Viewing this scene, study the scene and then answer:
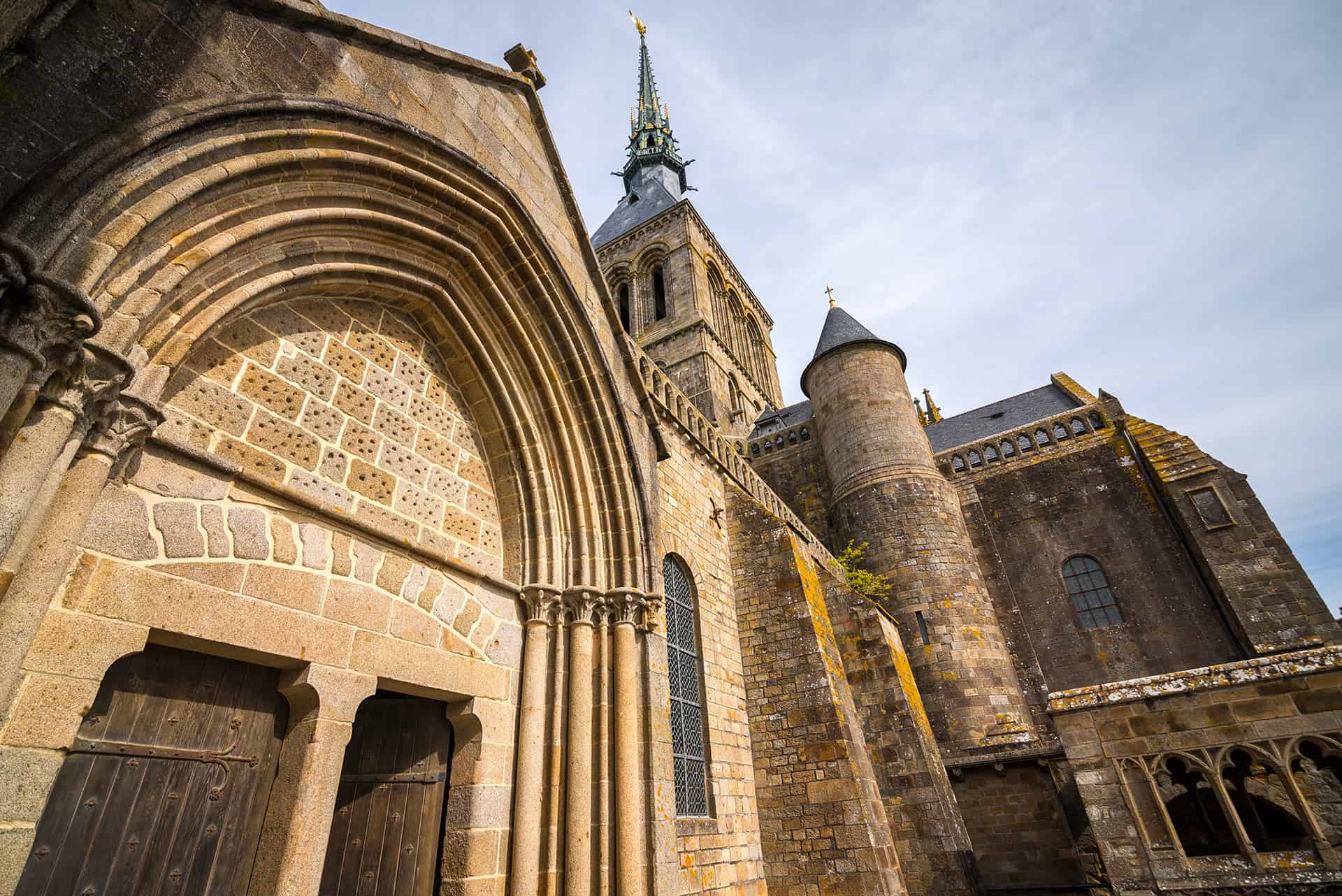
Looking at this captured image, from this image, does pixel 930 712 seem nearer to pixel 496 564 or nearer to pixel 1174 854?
pixel 1174 854

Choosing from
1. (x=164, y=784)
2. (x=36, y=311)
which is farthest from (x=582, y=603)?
(x=36, y=311)

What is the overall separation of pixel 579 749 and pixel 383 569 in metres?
1.62

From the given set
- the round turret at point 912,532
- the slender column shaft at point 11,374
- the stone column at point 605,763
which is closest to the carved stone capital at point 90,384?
the slender column shaft at point 11,374

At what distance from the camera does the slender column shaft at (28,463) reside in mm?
1888

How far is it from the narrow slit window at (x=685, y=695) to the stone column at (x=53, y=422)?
4471mm

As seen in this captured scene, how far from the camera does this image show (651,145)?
36875 mm

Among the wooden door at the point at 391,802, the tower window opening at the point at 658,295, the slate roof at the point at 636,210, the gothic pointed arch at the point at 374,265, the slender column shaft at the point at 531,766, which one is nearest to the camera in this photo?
the gothic pointed arch at the point at 374,265

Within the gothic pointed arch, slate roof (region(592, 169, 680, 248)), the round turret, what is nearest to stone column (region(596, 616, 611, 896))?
the gothic pointed arch

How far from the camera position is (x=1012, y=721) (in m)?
11.0

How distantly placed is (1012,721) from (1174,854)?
643cm

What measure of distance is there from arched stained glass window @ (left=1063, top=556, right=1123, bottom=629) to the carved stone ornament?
15664mm

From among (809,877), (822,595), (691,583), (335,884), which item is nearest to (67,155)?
(335,884)

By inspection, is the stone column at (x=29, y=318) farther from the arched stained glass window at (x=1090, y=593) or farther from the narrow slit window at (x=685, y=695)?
the arched stained glass window at (x=1090, y=593)

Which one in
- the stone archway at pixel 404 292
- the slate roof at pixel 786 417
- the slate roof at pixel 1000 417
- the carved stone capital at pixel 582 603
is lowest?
the carved stone capital at pixel 582 603
